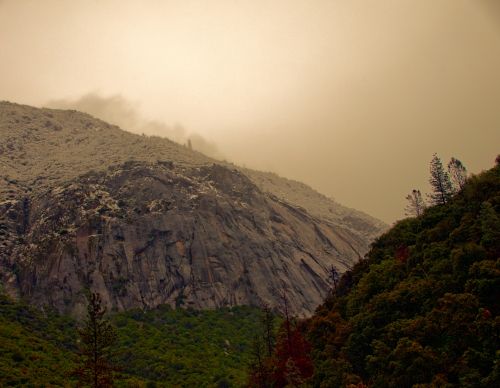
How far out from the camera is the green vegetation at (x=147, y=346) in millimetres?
120688

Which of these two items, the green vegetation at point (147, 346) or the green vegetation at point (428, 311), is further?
the green vegetation at point (147, 346)

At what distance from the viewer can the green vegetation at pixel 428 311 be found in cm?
6131

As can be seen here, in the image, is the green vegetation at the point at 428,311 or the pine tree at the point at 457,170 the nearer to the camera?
the green vegetation at the point at 428,311

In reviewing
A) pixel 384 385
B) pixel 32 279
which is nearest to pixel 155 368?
pixel 32 279

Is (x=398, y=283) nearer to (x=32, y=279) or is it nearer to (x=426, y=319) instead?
(x=426, y=319)

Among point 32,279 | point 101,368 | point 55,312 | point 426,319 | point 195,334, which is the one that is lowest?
point 426,319

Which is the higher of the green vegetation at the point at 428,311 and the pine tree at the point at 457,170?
the pine tree at the point at 457,170

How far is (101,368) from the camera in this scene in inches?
2384

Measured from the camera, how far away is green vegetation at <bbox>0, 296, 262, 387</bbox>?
4751 inches

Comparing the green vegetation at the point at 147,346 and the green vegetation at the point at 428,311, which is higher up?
the green vegetation at the point at 147,346

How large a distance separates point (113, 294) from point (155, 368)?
52573 mm

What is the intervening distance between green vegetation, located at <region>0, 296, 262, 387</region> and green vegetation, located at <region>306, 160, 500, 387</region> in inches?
2154

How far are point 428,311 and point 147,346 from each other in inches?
4527

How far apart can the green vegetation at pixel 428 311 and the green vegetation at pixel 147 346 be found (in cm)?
5471
